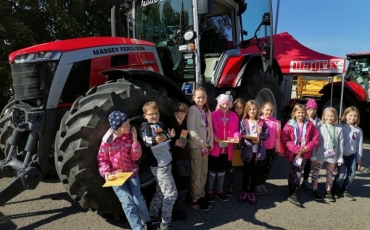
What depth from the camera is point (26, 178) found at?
2.93m

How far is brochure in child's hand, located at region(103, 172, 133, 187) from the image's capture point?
9.12 ft

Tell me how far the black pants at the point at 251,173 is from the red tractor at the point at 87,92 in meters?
1.01

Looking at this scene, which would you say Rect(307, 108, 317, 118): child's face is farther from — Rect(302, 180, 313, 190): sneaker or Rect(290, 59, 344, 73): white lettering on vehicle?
Rect(290, 59, 344, 73): white lettering on vehicle

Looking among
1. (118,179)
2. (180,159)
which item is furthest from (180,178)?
(118,179)

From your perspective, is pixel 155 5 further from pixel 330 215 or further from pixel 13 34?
pixel 330 215

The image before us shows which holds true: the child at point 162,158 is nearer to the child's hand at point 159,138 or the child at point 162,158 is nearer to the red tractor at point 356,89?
the child's hand at point 159,138

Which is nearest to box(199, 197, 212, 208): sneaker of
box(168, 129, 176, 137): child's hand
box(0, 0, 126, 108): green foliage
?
box(168, 129, 176, 137): child's hand

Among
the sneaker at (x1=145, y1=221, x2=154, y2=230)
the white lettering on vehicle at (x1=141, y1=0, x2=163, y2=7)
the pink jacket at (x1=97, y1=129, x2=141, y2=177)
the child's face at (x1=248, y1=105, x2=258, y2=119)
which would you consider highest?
the white lettering on vehicle at (x1=141, y1=0, x2=163, y2=7)

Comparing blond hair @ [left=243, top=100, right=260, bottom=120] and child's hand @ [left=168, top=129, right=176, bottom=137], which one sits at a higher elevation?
blond hair @ [left=243, top=100, right=260, bottom=120]

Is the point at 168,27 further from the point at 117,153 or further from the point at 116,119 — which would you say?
the point at 117,153

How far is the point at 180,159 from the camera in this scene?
11.0ft

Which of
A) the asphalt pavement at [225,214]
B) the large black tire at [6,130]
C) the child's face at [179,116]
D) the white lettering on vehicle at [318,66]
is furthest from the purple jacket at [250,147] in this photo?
the white lettering on vehicle at [318,66]

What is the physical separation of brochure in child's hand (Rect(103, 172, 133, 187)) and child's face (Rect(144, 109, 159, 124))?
0.55 metres

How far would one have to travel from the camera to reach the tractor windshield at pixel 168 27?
4453 mm
